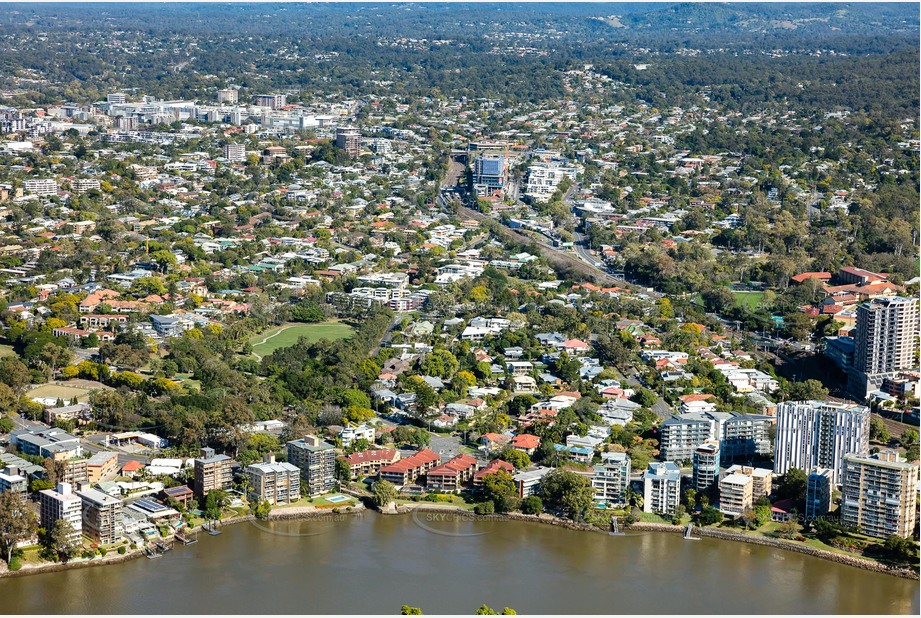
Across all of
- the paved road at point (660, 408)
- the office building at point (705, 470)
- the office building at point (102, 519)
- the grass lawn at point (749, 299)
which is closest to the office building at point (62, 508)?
the office building at point (102, 519)

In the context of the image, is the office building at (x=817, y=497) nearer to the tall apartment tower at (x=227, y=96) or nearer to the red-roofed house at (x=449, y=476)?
the red-roofed house at (x=449, y=476)

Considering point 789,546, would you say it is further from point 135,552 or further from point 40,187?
point 40,187

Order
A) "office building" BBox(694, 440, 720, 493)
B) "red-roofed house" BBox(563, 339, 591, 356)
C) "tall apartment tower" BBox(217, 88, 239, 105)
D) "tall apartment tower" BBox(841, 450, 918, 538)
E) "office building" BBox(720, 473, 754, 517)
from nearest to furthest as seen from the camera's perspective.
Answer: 1. "tall apartment tower" BBox(841, 450, 918, 538)
2. "office building" BBox(720, 473, 754, 517)
3. "office building" BBox(694, 440, 720, 493)
4. "red-roofed house" BBox(563, 339, 591, 356)
5. "tall apartment tower" BBox(217, 88, 239, 105)

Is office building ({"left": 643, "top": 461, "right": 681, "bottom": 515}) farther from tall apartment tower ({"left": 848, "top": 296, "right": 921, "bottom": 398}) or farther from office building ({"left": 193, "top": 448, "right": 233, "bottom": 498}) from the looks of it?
tall apartment tower ({"left": 848, "top": 296, "right": 921, "bottom": 398})

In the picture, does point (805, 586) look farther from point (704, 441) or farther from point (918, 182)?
point (918, 182)

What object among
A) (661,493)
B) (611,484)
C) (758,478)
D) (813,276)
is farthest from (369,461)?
(813,276)

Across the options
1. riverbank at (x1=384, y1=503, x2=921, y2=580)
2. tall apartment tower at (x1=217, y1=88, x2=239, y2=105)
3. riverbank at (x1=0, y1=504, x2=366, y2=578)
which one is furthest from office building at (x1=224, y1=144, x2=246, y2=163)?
riverbank at (x1=384, y1=503, x2=921, y2=580)
